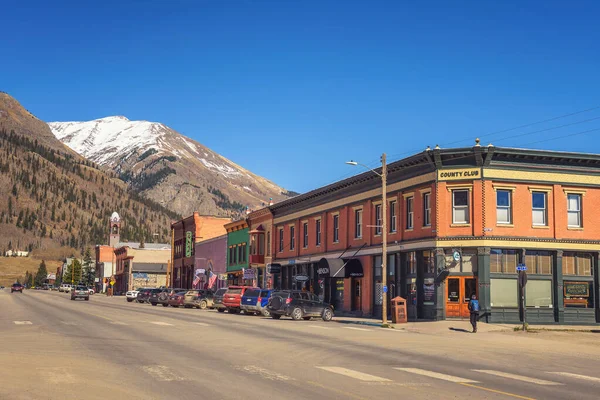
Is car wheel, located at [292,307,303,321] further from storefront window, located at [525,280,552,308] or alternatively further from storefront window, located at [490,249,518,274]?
storefront window, located at [525,280,552,308]

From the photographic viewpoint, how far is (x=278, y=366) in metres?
17.2

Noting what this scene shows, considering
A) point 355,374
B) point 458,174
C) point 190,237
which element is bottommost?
point 355,374

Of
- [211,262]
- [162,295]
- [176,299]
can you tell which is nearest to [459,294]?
[176,299]

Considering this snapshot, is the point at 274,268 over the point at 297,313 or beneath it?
over

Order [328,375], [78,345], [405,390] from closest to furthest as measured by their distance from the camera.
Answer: [405,390], [328,375], [78,345]

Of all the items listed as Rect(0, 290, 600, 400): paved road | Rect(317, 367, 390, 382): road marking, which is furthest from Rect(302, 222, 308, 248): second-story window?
Rect(317, 367, 390, 382): road marking

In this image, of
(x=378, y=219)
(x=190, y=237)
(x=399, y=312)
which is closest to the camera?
(x=399, y=312)

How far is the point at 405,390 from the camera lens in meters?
13.9

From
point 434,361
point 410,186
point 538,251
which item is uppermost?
point 410,186

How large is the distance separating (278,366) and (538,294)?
27.7 m

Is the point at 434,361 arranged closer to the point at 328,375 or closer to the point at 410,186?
the point at 328,375

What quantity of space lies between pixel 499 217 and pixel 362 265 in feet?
38.1

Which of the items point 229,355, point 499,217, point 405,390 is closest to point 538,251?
point 499,217

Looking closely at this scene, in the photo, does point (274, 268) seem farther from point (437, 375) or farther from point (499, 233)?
point (437, 375)
